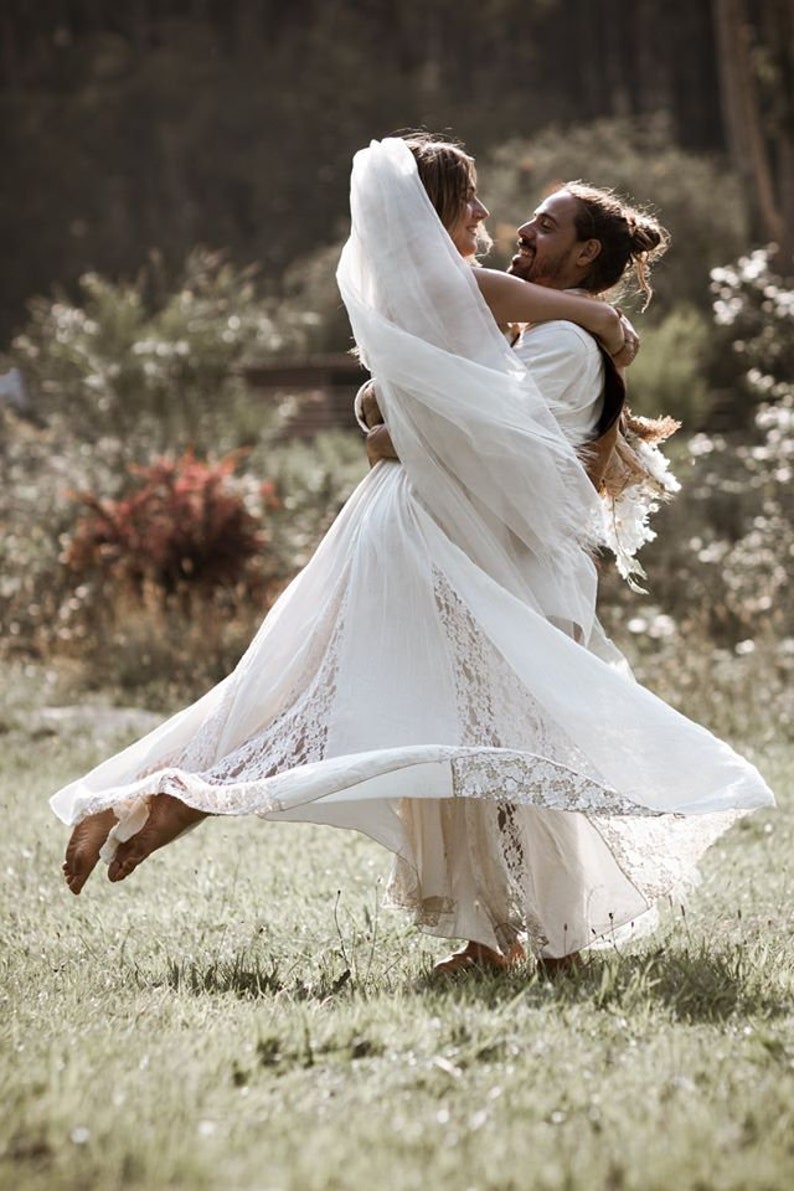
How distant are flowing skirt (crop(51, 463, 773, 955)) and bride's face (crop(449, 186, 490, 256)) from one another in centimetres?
57

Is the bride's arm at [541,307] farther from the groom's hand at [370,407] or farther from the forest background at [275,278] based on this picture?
the forest background at [275,278]

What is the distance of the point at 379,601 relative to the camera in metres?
3.97

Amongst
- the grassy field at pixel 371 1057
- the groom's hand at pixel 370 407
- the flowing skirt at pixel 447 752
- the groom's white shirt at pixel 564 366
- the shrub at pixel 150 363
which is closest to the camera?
the grassy field at pixel 371 1057

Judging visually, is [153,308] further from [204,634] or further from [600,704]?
[600,704]

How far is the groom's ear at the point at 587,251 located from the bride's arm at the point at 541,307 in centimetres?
19

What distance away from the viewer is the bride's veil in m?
3.89

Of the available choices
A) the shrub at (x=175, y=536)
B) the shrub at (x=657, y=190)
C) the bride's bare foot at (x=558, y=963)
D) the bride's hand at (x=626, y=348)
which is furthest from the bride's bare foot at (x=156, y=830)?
the shrub at (x=657, y=190)

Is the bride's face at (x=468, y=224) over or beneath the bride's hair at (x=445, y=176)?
beneath

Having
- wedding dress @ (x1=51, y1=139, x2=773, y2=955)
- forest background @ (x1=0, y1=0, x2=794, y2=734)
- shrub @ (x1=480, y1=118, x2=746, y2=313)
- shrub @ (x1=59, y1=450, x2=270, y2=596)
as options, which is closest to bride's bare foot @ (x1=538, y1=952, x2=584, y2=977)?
wedding dress @ (x1=51, y1=139, x2=773, y2=955)

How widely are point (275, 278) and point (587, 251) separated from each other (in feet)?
99.1

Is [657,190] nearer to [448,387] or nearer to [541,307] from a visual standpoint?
[541,307]

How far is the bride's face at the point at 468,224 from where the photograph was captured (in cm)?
411

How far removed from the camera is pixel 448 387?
3.88m

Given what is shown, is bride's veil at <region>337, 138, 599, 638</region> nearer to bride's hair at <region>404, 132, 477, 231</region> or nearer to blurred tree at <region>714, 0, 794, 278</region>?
bride's hair at <region>404, 132, 477, 231</region>
